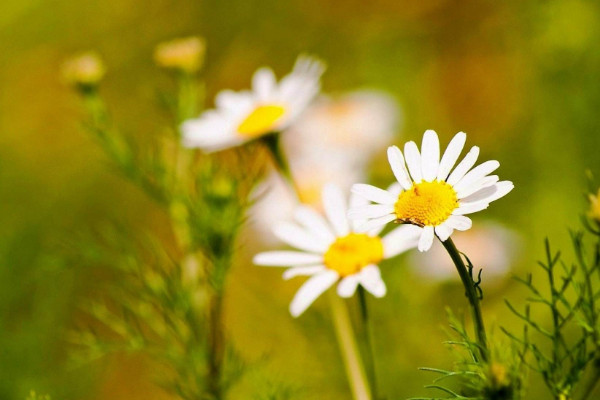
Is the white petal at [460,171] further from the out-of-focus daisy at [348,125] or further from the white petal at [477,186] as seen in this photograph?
the out-of-focus daisy at [348,125]

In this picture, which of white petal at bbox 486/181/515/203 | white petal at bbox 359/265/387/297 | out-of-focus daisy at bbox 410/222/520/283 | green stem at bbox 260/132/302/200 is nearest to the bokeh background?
out-of-focus daisy at bbox 410/222/520/283

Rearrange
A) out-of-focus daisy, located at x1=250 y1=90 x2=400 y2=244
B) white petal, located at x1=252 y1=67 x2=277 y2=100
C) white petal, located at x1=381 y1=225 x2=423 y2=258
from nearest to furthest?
white petal, located at x1=381 y1=225 x2=423 y2=258, white petal, located at x1=252 y1=67 x2=277 y2=100, out-of-focus daisy, located at x1=250 y1=90 x2=400 y2=244

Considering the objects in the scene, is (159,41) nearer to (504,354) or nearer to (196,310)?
(196,310)

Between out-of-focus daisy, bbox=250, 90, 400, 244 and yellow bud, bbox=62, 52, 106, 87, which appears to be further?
out-of-focus daisy, bbox=250, 90, 400, 244

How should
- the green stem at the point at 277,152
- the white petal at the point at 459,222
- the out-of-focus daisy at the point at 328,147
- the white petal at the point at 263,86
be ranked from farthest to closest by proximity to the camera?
the out-of-focus daisy at the point at 328,147 → the white petal at the point at 263,86 → the green stem at the point at 277,152 → the white petal at the point at 459,222

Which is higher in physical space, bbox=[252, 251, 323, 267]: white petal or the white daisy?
the white daisy

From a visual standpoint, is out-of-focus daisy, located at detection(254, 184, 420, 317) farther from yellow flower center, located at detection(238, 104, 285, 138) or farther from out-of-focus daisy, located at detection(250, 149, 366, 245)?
out-of-focus daisy, located at detection(250, 149, 366, 245)

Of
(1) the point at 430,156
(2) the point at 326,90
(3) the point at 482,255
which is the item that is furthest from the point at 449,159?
(2) the point at 326,90

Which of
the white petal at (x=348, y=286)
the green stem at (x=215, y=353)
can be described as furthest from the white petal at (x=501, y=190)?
the green stem at (x=215, y=353)
